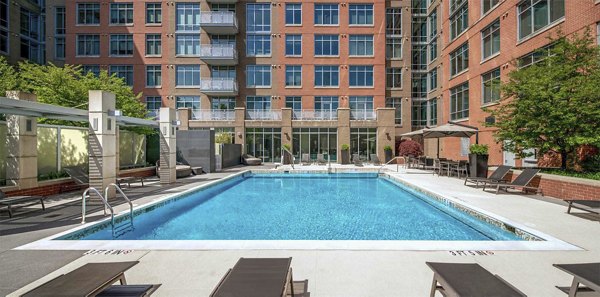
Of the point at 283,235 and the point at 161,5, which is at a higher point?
the point at 161,5

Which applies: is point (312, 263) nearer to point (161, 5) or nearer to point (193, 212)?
point (193, 212)

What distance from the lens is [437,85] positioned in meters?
32.5

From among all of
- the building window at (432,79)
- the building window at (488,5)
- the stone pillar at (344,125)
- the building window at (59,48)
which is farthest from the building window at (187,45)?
the building window at (488,5)

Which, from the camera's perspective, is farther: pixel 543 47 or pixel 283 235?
pixel 543 47

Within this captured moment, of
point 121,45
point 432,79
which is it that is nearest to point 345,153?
point 432,79

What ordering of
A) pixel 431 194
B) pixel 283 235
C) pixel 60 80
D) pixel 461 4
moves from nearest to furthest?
pixel 283 235
pixel 431 194
pixel 60 80
pixel 461 4

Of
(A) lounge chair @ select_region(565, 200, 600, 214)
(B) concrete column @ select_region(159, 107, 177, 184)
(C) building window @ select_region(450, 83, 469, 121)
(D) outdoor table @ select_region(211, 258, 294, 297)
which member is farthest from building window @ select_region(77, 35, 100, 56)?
(A) lounge chair @ select_region(565, 200, 600, 214)

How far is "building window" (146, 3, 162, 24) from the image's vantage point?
32719mm

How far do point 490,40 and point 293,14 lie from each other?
1881cm

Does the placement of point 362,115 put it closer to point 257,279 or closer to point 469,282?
point 469,282

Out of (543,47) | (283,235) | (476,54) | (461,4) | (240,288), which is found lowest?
(283,235)

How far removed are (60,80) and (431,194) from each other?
1882cm

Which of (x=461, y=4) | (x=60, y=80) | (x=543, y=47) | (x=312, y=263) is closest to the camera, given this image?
(x=312, y=263)

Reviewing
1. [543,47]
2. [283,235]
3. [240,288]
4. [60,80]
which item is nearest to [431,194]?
[283,235]
